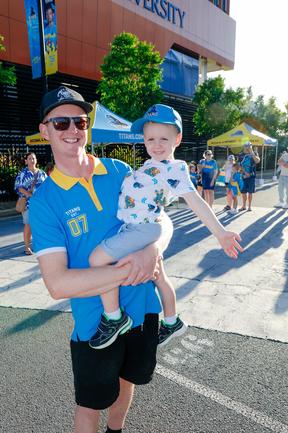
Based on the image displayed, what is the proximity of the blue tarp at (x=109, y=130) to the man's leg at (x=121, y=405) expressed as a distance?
813 cm

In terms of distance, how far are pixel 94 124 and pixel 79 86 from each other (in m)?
11.4

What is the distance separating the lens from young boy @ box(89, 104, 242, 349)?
179 cm

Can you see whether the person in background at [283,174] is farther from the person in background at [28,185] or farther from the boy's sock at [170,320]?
the boy's sock at [170,320]

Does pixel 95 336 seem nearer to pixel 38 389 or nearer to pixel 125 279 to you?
pixel 125 279

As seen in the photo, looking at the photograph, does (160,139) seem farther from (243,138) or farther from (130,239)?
(243,138)

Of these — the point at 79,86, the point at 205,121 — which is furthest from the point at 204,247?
the point at 205,121

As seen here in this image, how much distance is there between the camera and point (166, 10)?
82.6 feet

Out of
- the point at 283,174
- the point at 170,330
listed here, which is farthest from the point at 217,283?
the point at 283,174

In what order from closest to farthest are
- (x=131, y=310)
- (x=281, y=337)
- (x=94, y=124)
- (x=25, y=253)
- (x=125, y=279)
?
1. (x=125, y=279)
2. (x=131, y=310)
3. (x=281, y=337)
4. (x=25, y=253)
5. (x=94, y=124)

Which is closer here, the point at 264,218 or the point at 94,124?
the point at 94,124

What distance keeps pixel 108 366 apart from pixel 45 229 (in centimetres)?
80

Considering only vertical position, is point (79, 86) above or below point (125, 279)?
above

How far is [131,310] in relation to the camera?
1979 millimetres

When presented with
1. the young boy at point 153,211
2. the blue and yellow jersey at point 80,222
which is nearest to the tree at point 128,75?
the young boy at point 153,211
